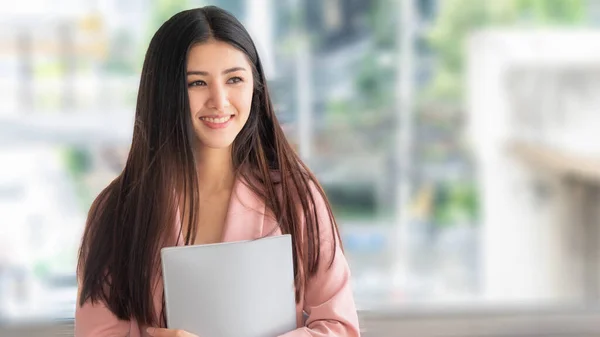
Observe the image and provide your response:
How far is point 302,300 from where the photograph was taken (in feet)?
3.76

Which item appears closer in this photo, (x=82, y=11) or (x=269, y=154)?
(x=269, y=154)

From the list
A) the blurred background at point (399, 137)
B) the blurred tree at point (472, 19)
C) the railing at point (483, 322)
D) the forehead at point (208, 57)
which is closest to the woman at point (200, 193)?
the forehead at point (208, 57)

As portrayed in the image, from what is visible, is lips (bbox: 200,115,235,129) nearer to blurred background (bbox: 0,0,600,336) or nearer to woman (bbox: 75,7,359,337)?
woman (bbox: 75,7,359,337)

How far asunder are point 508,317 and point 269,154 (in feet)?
3.94

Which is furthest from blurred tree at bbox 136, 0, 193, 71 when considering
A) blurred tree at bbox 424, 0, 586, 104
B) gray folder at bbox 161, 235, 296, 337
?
gray folder at bbox 161, 235, 296, 337

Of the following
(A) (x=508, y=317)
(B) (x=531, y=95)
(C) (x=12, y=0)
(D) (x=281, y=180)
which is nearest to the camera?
(D) (x=281, y=180)

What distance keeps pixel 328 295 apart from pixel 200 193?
0.21 meters

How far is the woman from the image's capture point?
1.08 meters

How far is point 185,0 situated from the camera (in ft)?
8.03

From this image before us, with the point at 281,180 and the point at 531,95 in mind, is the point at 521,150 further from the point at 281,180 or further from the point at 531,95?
the point at 281,180

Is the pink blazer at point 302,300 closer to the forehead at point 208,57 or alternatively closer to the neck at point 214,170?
the neck at point 214,170

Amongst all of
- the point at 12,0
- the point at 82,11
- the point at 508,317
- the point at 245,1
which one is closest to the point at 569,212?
the point at 508,317

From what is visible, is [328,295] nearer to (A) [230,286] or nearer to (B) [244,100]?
(A) [230,286]

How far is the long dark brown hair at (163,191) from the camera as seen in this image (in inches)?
42.5
